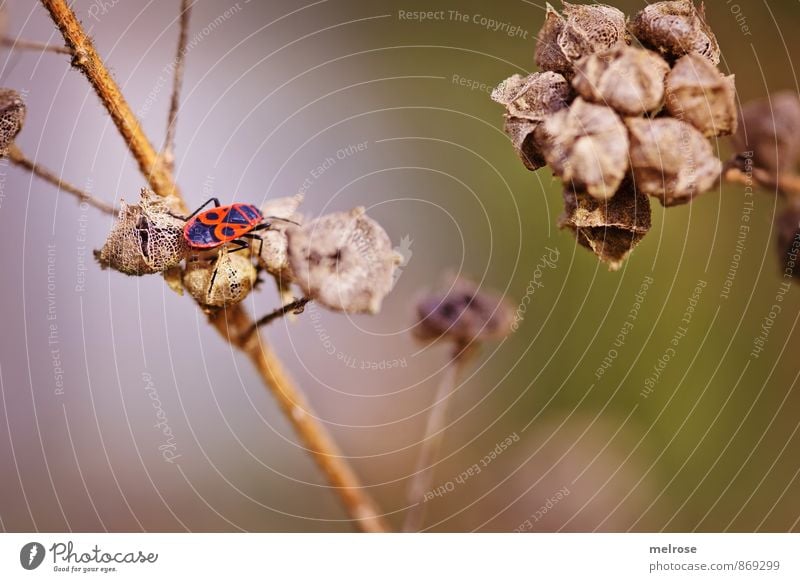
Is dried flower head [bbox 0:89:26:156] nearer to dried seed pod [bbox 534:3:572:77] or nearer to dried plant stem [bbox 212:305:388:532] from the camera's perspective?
dried plant stem [bbox 212:305:388:532]

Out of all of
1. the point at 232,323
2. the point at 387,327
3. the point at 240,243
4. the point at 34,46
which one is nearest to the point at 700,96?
the point at 240,243

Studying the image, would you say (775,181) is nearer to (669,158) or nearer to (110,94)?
(669,158)

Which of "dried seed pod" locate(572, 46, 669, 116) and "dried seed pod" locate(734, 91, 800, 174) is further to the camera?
"dried seed pod" locate(734, 91, 800, 174)

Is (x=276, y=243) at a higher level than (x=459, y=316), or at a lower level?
higher

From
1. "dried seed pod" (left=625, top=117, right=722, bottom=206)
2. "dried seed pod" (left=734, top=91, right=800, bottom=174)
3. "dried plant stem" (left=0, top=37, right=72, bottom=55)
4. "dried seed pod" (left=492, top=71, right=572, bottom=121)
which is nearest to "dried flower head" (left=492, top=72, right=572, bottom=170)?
"dried seed pod" (left=492, top=71, right=572, bottom=121)
